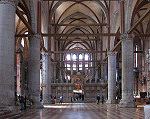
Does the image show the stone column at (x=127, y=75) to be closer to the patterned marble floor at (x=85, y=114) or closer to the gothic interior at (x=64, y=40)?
the gothic interior at (x=64, y=40)

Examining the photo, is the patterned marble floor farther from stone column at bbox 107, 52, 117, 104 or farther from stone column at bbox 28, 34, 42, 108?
stone column at bbox 107, 52, 117, 104

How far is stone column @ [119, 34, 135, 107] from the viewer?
1010 inches

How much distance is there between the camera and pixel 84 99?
4488 cm

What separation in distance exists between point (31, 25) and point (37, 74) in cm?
464

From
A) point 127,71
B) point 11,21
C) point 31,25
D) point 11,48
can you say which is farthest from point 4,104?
point 127,71

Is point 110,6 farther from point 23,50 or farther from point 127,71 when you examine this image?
point 23,50

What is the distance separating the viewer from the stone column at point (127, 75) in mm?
25656

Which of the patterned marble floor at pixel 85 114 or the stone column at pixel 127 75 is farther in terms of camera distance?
the stone column at pixel 127 75

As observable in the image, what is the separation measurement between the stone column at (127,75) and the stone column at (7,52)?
1293 cm

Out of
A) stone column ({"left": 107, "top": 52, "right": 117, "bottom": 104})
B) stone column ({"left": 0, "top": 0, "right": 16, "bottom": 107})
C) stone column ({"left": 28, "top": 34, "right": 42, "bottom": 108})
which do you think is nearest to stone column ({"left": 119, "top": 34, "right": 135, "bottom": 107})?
stone column ({"left": 28, "top": 34, "right": 42, "bottom": 108})

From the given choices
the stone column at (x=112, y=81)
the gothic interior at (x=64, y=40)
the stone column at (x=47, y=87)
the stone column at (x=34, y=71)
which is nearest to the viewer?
the gothic interior at (x=64, y=40)

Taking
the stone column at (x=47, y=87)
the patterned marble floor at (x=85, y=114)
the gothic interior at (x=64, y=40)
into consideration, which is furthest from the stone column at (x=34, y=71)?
the stone column at (x=47, y=87)

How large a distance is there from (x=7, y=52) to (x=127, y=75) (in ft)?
44.7

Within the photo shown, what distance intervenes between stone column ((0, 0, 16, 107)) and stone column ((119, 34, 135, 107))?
12.9 meters
